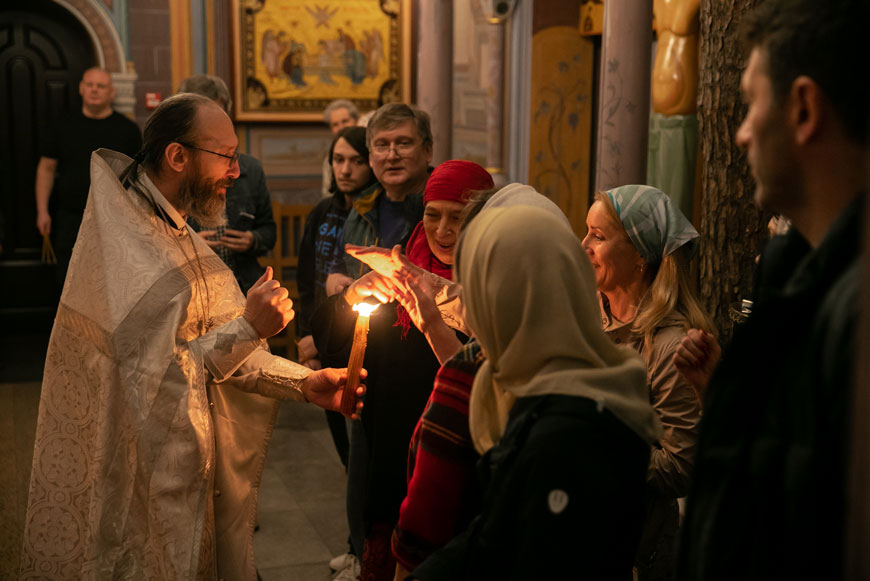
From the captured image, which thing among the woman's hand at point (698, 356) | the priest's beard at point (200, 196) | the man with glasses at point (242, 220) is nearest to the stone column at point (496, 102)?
the man with glasses at point (242, 220)

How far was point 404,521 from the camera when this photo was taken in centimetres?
163

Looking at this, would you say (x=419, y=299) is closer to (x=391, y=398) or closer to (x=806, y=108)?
(x=391, y=398)

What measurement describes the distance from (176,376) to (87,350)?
0.27m

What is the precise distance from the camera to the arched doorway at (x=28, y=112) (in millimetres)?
7621

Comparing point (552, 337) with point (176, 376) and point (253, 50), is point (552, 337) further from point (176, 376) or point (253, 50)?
point (253, 50)

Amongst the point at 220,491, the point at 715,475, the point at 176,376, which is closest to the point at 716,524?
the point at 715,475

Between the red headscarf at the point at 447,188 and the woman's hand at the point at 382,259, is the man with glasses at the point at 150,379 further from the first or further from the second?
the red headscarf at the point at 447,188

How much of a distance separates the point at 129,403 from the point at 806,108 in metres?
1.85

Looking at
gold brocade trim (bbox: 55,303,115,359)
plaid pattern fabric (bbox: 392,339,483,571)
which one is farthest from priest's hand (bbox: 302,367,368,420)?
plaid pattern fabric (bbox: 392,339,483,571)

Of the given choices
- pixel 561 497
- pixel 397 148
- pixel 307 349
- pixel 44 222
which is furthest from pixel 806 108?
pixel 44 222

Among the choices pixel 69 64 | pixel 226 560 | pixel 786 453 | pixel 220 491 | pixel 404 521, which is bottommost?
pixel 226 560

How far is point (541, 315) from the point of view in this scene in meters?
1.41

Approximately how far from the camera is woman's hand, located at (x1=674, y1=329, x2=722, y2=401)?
75.5 inches

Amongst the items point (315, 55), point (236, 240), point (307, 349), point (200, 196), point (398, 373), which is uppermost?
point (315, 55)
